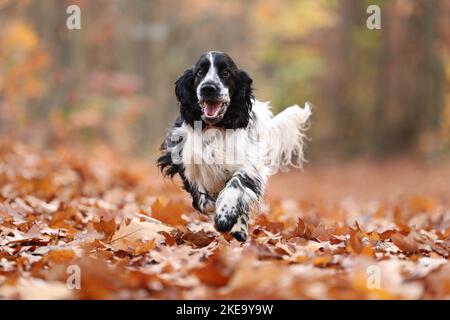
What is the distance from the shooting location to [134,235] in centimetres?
496

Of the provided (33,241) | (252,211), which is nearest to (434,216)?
(252,211)

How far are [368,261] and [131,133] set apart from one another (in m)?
25.2

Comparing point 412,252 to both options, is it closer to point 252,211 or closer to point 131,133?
point 252,211

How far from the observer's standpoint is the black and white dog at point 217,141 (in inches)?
234

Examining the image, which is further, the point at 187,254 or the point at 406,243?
the point at 406,243

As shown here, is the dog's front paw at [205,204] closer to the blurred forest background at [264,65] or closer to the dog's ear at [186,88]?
the dog's ear at [186,88]

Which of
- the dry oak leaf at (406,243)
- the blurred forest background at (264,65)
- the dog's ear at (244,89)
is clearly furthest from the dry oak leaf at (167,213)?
the blurred forest background at (264,65)

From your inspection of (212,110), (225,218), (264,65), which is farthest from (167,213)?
(264,65)

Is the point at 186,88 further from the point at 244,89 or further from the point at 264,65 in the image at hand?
the point at 264,65

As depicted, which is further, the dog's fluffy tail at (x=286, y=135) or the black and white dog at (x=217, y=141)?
the dog's fluffy tail at (x=286, y=135)

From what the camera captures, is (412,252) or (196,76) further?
(196,76)

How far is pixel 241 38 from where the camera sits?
3256 centimetres

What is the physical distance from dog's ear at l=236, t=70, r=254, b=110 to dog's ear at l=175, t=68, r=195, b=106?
40cm

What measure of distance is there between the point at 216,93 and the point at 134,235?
5.15 ft
